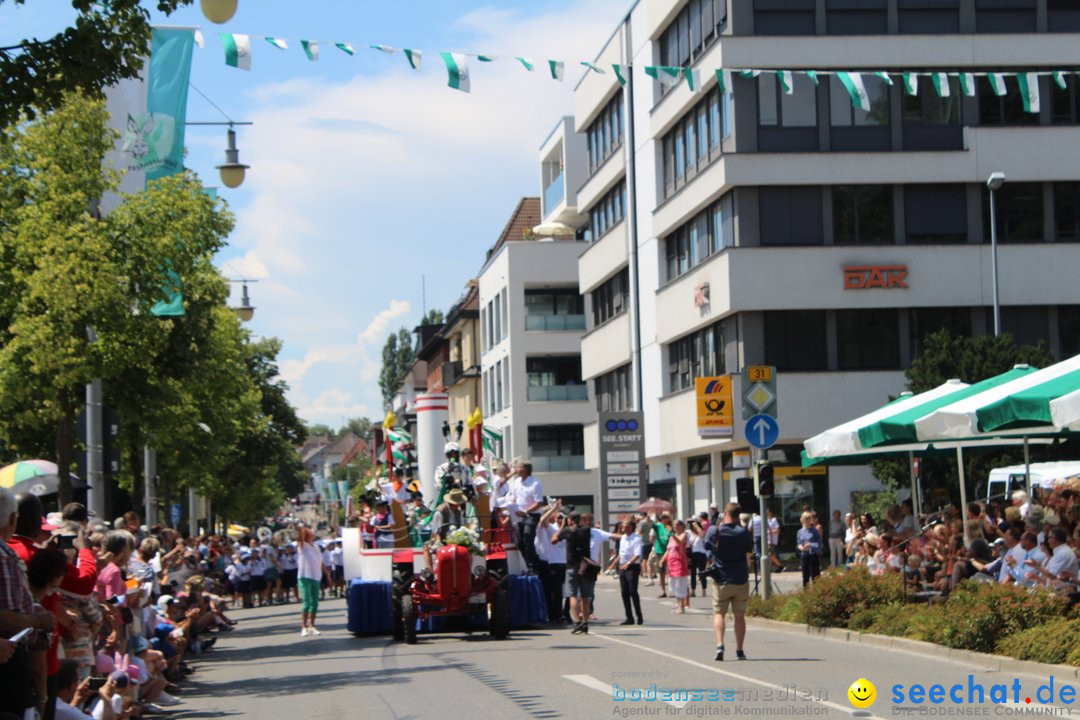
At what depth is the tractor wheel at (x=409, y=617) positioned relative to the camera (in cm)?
2256

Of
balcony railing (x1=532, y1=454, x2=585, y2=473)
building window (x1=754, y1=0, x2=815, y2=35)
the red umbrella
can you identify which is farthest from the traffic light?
balcony railing (x1=532, y1=454, x2=585, y2=473)

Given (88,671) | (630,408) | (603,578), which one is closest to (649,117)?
(630,408)

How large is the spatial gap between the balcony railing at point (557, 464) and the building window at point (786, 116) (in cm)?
3160

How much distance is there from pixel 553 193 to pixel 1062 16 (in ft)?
110

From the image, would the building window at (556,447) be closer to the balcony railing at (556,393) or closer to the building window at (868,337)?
the balcony railing at (556,393)

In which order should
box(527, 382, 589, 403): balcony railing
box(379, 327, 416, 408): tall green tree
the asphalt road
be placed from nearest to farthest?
the asphalt road < box(527, 382, 589, 403): balcony railing < box(379, 327, 416, 408): tall green tree

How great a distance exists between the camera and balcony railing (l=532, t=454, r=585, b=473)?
72.6m

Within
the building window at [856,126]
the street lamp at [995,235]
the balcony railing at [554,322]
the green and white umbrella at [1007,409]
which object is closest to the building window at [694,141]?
the building window at [856,126]

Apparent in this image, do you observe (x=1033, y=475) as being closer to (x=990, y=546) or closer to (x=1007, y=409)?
(x=990, y=546)

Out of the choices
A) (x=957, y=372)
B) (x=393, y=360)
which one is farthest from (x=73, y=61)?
(x=393, y=360)

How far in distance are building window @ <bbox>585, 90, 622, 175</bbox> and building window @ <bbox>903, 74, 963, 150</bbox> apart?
1427 cm

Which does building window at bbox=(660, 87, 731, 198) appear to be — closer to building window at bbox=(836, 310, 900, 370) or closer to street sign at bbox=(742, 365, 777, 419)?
building window at bbox=(836, 310, 900, 370)

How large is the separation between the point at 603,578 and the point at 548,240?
941 inches

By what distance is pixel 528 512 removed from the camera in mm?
25359
